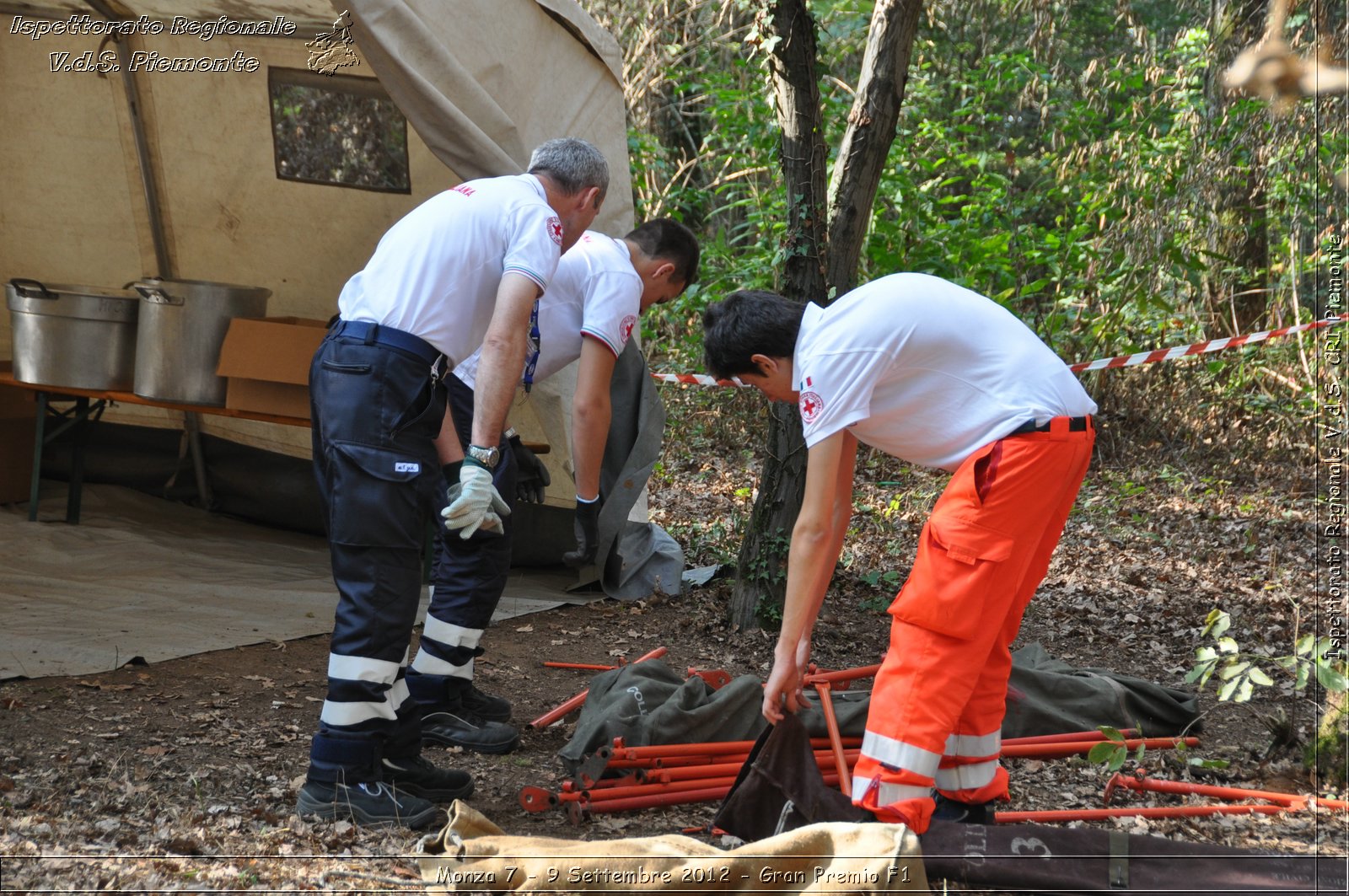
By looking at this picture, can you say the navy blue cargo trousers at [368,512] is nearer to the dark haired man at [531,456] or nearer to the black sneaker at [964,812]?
the dark haired man at [531,456]

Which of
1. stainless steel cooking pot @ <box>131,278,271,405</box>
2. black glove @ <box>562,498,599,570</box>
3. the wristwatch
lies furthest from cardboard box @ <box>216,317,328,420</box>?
the wristwatch

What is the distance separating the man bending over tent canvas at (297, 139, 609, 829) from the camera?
2715 mm

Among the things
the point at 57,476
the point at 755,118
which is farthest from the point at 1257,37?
the point at 57,476

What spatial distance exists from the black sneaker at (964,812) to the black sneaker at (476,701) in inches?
58.3

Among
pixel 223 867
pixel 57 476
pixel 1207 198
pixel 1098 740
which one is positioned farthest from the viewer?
pixel 1207 198

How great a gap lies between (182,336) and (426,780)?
3.28 meters

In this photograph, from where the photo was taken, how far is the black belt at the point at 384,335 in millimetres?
2779

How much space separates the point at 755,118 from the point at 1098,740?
5935 mm

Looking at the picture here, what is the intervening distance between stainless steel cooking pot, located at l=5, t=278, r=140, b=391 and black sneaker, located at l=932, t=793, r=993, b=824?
4.60m

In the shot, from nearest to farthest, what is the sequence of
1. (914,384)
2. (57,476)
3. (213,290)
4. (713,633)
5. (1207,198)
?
(914,384) → (713,633) → (213,290) → (57,476) → (1207,198)

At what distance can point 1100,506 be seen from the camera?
23.0ft

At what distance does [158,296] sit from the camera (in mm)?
5332

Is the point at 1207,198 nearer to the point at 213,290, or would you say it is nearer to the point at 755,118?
the point at 755,118

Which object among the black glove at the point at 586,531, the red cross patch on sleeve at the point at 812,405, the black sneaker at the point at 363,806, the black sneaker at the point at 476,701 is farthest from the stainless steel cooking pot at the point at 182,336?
the red cross patch on sleeve at the point at 812,405
